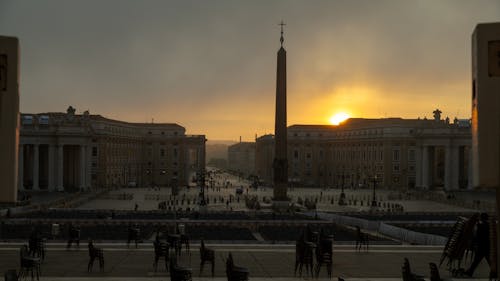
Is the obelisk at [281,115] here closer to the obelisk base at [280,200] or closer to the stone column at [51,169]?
the obelisk base at [280,200]

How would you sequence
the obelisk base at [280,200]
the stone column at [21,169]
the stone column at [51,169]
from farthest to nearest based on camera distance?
the stone column at [51,169] → the stone column at [21,169] → the obelisk base at [280,200]

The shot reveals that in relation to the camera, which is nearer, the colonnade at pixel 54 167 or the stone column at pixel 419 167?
the colonnade at pixel 54 167

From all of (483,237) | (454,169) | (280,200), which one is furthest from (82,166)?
(483,237)

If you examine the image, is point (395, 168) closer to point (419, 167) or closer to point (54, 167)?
point (419, 167)

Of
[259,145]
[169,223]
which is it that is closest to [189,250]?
[169,223]

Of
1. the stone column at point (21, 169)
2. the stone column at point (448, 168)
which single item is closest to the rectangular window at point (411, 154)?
the stone column at point (448, 168)

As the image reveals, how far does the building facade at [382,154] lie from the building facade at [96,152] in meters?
21.9

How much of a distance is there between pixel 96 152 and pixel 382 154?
47821 millimetres

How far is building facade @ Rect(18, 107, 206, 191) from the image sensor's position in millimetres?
90125

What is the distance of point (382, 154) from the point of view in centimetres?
11419

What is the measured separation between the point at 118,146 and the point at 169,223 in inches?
3310

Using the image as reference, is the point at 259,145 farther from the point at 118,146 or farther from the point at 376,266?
the point at 376,266

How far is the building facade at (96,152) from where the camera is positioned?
3548 inches

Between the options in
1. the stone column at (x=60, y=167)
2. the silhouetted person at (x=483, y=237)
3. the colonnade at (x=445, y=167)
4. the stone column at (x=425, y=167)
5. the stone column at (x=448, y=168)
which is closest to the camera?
the silhouetted person at (x=483, y=237)
